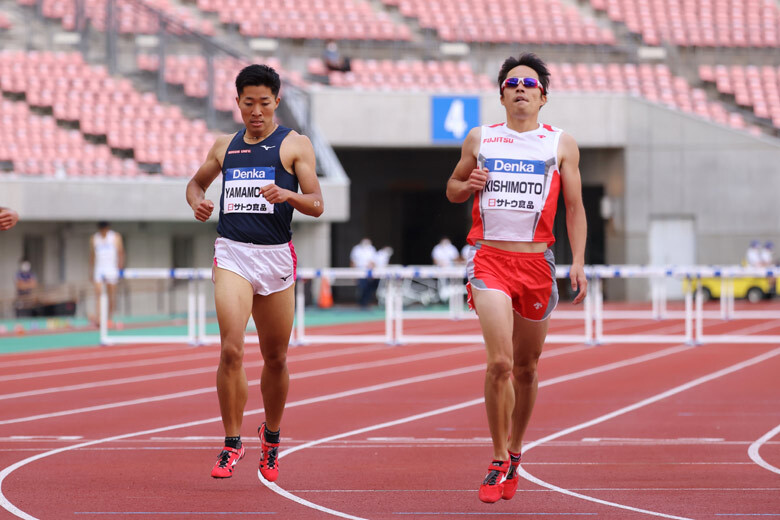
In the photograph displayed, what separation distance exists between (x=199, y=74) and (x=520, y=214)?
23.2 metres

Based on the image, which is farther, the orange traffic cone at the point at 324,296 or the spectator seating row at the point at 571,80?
the spectator seating row at the point at 571,80

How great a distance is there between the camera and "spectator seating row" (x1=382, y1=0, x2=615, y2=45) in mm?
33250

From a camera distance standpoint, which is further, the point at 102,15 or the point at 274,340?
the point at 102,15

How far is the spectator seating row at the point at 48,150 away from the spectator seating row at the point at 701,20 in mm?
14944

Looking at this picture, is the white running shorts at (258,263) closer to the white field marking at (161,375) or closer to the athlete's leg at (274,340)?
the athlete's leg at (274,340)

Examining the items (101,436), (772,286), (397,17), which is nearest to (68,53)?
(397,17)

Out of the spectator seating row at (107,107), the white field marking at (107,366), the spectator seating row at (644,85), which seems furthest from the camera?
the spectator seating row at (644,85)

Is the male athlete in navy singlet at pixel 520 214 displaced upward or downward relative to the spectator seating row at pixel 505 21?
downward

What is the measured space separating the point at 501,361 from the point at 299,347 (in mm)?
11538

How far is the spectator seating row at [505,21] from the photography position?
109 feet

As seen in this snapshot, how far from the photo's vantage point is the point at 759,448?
25.7 ft

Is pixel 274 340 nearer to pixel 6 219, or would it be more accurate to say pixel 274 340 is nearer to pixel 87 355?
pixel 6 219

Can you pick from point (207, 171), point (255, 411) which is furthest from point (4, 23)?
point (207, 171)

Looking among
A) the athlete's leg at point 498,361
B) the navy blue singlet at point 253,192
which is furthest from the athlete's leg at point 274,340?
the athlete's leg at point 498,361
